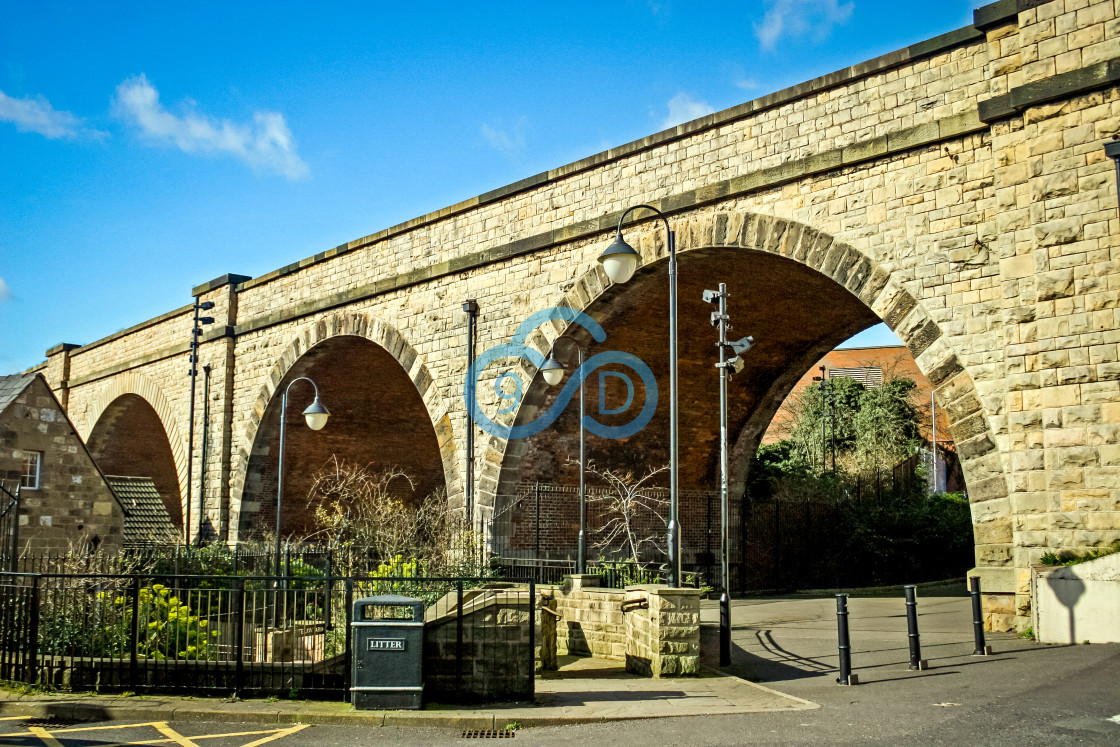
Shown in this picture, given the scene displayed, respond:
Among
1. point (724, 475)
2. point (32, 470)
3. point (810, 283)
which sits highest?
point (810, 283)

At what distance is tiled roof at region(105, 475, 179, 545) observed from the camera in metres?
21.7

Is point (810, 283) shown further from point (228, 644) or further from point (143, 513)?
point (143, 513)

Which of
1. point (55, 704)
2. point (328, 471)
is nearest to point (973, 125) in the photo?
point (55, 704)

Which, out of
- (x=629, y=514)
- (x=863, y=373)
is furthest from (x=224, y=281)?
(x=863, y=373)

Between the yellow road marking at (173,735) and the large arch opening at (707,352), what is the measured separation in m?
9.23

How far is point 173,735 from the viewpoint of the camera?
752 centimetres

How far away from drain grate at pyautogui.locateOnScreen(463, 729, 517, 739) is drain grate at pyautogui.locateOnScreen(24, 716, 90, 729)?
11.1 ft

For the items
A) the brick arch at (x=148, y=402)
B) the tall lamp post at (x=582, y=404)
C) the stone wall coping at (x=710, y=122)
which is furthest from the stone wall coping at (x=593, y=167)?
the brick arch at (x=148, y=402)

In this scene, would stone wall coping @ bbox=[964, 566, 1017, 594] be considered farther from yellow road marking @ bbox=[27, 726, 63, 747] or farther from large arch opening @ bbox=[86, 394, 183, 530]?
large arch opening @ bbox=[86, 394, 183, 530]

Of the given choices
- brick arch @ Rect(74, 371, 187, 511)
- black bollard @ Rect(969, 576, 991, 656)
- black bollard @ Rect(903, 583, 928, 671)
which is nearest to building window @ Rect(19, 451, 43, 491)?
brick arch @ Rect(74, 371, 187, 511)

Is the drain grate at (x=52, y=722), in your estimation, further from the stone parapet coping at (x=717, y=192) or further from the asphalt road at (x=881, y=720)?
the stone parapet coping at (x=717, y=192)

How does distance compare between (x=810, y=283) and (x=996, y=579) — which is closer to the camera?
(x=996, y=579)

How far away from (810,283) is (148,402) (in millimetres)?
23198

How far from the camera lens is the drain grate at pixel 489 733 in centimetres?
743
